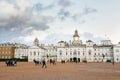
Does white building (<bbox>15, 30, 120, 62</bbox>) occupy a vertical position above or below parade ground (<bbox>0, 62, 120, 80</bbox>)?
Result: above

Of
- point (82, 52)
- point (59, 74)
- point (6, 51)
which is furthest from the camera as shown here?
point (6, 51)

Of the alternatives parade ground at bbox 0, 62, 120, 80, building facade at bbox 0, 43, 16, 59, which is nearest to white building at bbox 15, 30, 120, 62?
building facade at bbox 0, 43, 16, 59

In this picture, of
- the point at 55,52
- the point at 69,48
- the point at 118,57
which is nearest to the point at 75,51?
the point at 69,48

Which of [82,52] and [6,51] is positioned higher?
[6,51]

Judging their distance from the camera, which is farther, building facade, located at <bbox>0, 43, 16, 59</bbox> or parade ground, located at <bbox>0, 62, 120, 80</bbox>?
building facade, located at <bbox>0, 43, 16, 59</bbox>

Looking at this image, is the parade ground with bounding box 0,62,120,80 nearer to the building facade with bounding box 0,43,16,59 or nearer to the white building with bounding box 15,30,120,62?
the white building with bounding box 15,30,120,62

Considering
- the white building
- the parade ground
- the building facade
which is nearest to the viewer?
the parade ground

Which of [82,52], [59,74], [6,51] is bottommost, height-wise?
[59,74]

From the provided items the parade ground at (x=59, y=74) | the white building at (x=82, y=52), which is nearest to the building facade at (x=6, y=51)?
the white building at (x=82, y=52)

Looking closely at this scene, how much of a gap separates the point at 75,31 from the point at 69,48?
62.8 ft

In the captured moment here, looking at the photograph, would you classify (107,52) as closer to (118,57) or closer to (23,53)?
(118,57)

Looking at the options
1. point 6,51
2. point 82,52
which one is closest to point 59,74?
point 82,52

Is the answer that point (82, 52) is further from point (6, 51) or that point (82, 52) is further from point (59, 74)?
point (59, 74)

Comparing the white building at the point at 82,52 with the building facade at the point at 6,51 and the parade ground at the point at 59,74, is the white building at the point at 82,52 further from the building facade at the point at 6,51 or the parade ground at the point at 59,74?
the parade ground at the point at 59,74
